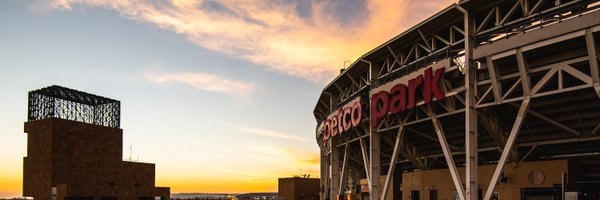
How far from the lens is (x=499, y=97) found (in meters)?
27.9

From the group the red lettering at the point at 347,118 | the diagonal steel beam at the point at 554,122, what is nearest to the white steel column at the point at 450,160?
the diagonal steel beam at the point at 554,122

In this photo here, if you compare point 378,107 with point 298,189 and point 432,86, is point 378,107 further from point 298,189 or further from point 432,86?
point 298,189

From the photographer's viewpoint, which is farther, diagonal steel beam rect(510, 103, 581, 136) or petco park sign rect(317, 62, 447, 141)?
petco park sign rect(317, 62, 447, 141)

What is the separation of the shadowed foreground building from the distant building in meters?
A: 19.2

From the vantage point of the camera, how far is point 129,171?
78750 millimetres

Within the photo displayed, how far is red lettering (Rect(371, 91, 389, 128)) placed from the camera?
35875mm

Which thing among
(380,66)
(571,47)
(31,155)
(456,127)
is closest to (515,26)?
(571,47)

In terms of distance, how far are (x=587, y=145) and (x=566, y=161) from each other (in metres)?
4.07

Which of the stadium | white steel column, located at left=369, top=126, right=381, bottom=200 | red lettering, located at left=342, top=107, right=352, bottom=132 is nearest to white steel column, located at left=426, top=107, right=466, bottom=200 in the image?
the stadium

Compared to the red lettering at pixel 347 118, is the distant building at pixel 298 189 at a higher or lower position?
lower

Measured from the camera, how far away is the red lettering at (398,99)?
1326 inches

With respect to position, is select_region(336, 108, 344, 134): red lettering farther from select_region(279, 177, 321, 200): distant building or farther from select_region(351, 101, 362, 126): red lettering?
select_region(279, 177, 321, 200): distant building

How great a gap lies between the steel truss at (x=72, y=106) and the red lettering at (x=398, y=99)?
52.2 metres

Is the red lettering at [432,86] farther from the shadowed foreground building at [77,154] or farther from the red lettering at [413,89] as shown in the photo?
the shadowed foreground building at [77,154]
